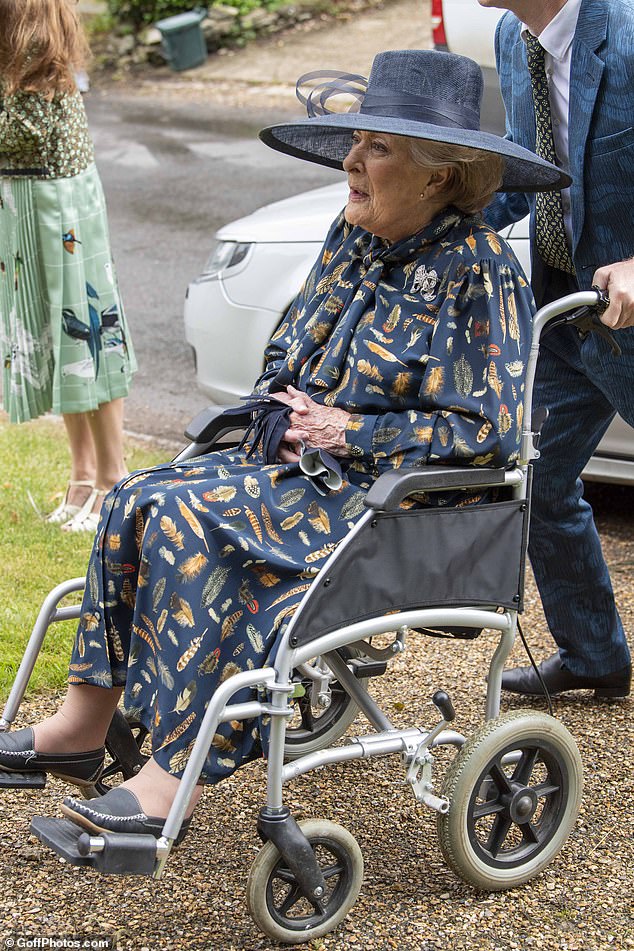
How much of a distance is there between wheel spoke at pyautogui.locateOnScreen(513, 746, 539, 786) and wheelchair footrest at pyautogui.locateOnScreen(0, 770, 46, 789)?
3.56ft

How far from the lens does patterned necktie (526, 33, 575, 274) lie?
312cm

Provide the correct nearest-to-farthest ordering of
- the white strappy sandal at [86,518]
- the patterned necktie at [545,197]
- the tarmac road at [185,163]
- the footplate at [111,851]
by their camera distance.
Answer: the footplate at [111,851], the patterned necktie at [545,197], the white strappy sandal at [86,518], the tarmac road at [185,163]

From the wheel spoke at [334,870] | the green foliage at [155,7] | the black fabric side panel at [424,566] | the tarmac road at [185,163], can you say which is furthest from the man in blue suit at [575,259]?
the green foliage at [155,7]

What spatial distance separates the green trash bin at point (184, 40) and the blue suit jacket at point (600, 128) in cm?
1231

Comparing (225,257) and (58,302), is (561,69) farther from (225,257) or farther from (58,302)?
(225,257)

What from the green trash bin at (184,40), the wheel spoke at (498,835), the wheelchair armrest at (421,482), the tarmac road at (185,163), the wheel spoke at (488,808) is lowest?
the tarmac road at (185,163)

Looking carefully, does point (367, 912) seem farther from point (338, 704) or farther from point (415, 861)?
point (338, 704)

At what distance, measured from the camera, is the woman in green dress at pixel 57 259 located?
4570 millimetres

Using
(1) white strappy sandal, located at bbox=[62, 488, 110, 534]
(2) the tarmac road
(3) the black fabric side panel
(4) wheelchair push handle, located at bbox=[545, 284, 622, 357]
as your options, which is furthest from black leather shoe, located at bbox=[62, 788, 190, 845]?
(2) the tarmac road

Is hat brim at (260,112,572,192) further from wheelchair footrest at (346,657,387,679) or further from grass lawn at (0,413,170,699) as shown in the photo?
grass lawn at (0,413,170,699)

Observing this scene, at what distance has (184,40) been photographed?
48.8 feet

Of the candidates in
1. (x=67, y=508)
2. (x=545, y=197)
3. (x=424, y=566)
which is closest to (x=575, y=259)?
(x=545, y=197)

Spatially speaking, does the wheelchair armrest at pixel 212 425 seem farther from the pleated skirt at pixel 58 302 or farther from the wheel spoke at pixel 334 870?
the pleated skirt at pixel 58 302

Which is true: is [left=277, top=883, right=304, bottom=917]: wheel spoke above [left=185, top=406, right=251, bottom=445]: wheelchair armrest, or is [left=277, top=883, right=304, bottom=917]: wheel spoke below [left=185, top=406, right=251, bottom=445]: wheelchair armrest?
below
